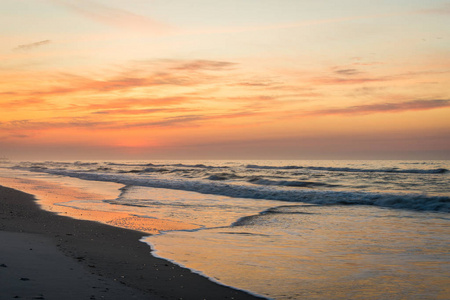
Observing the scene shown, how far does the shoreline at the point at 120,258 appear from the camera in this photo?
570 cm

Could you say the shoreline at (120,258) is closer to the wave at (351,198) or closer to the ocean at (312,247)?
the ocean at (312,247)

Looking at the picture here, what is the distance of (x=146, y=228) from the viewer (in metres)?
11.5

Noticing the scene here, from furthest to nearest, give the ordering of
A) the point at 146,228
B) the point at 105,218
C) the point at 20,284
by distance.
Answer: the point at 105,218 < the point at 146,228 < the point at 20,284

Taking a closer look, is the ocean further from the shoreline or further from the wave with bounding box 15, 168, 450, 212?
the shoreline

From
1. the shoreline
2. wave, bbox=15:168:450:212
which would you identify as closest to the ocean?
wave, bbox=15:168:450:212

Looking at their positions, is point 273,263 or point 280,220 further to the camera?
point 280,220

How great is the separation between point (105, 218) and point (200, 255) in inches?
243

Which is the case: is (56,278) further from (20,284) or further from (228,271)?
(228,271)

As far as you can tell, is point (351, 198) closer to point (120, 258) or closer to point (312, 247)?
point (312, 247)

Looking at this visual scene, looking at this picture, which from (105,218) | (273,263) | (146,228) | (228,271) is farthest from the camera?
(105,218)

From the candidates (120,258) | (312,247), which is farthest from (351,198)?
(120,258)

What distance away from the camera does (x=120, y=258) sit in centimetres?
750

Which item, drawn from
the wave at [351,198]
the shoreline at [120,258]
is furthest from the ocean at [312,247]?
the shoreline at [120,258]

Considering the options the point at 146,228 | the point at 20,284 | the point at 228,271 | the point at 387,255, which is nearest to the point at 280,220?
the point at 146,228
